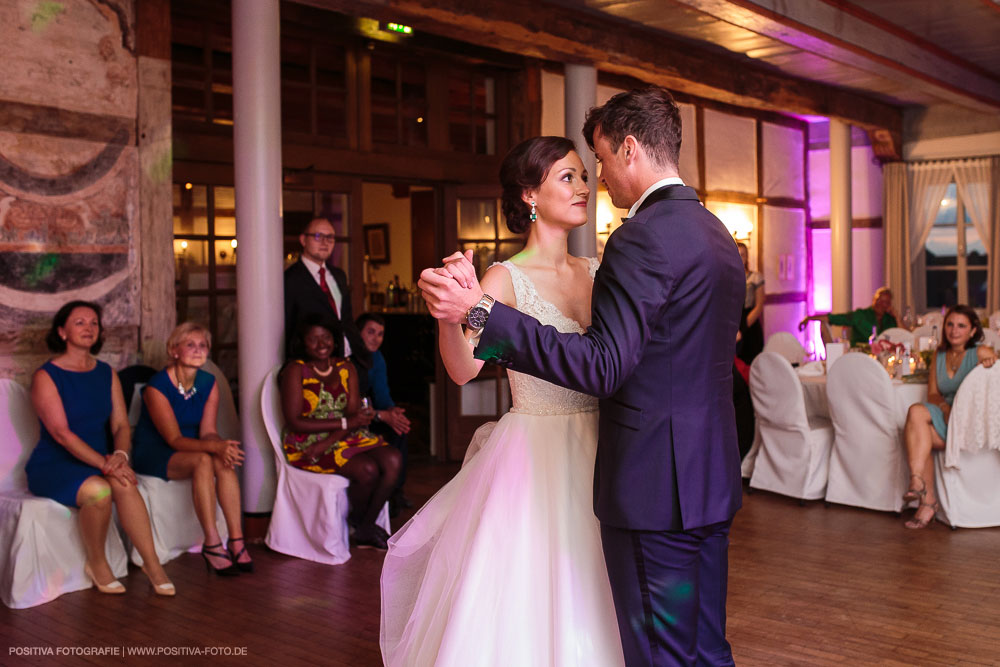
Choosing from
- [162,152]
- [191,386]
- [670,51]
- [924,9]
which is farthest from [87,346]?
[924,9]

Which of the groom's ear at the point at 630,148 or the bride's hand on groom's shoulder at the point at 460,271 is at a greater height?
the groom's ear at the point at 630,148

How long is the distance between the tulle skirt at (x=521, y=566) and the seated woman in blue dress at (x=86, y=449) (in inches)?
95.5

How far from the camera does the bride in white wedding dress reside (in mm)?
2283

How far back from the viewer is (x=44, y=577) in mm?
4359

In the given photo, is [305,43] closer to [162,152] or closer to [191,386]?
[162,152]

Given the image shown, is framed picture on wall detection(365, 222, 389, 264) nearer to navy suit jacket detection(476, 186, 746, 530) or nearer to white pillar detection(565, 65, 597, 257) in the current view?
white pillar detection(565, 65, 597, 257)

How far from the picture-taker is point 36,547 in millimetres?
4355

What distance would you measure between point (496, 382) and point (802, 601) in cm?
387

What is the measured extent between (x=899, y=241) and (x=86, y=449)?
33.5 feet

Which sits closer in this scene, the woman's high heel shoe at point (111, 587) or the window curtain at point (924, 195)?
the woman's high heel shoe at point (111, 587)

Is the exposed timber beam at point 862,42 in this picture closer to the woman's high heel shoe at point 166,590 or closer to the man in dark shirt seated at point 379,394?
the man in dark shirt seated at point 379,394

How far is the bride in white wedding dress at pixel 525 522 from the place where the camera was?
2.28 m

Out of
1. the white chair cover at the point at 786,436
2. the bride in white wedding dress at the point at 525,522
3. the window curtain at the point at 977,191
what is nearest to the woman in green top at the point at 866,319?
the white chair cover at the point at 786,436

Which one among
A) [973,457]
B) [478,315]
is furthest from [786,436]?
[478,315]
